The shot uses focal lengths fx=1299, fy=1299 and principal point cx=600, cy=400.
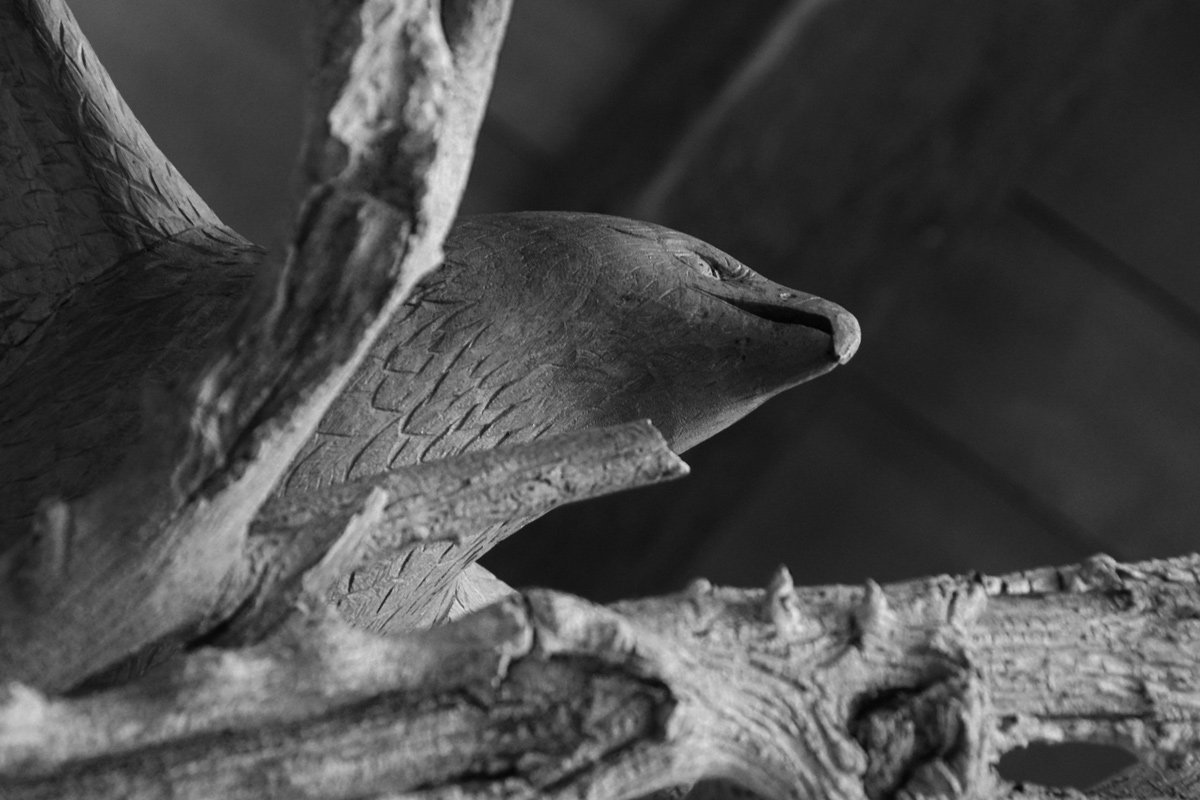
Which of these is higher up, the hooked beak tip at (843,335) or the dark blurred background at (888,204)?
the dark blurred background at (888,204)

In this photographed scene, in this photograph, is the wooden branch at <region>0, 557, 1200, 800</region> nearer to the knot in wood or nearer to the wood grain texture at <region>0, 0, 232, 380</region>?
the knot in wood

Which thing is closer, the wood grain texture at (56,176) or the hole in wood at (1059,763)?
the wood grain texture at (56,176)

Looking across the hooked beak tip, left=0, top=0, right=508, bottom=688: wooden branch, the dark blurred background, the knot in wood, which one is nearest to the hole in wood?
the dark blurred background

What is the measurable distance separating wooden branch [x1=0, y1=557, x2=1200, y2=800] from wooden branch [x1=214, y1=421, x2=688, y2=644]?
0.02 m

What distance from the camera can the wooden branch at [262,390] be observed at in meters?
0.39

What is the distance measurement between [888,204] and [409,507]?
1.34 metres

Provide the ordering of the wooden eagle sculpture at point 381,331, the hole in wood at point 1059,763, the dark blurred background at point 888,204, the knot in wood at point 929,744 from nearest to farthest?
the knot in wood at point 929,744, the wooden eagle sculpture at point 381,331, the dark blurred background at point 888,204, the hole in wood at point 1059,763

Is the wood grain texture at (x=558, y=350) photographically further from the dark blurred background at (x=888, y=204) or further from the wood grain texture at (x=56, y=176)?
the dark blurred background at (x=888, y=204)

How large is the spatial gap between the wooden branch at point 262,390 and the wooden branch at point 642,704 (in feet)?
0.09

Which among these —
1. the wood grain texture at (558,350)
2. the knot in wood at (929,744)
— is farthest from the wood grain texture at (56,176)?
the knot in wood at (929,744)

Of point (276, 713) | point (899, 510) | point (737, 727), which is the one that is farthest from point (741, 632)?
point (899, 510)

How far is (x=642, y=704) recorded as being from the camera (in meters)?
0.46

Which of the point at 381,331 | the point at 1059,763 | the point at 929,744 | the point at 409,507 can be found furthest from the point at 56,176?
the point at 1059,763

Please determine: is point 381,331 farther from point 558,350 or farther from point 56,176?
point 56,176
